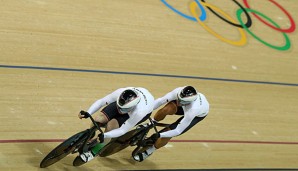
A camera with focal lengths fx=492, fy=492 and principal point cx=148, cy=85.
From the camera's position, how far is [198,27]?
26.3ft

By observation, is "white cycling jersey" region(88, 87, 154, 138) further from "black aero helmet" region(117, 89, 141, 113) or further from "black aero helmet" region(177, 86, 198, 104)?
"black aero helmet" region(177, 86, 198, 104)

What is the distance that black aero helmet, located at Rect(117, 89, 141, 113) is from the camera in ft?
14.3

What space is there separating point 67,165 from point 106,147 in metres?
0.43

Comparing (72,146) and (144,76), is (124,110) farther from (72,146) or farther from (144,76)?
(144,76)

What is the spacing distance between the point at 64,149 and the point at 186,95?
1275 millimetres

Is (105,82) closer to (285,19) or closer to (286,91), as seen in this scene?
(286,91)

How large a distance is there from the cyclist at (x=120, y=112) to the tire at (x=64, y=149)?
171mm

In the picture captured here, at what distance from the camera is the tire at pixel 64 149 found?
455cm

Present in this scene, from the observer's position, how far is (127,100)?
14.4 feet

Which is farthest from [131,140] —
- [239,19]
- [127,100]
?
[239,19]

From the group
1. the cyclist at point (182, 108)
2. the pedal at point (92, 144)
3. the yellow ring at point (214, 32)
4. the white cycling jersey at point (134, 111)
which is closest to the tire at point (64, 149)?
the pedal at point (92, 144)

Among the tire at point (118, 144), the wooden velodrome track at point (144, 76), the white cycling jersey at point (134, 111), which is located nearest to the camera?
the white cycling jersey at point (134, 111)

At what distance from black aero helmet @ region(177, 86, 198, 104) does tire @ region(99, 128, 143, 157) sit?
0.60 m

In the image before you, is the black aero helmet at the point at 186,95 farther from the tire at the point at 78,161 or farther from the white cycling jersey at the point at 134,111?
the tire at the point at 78,161
